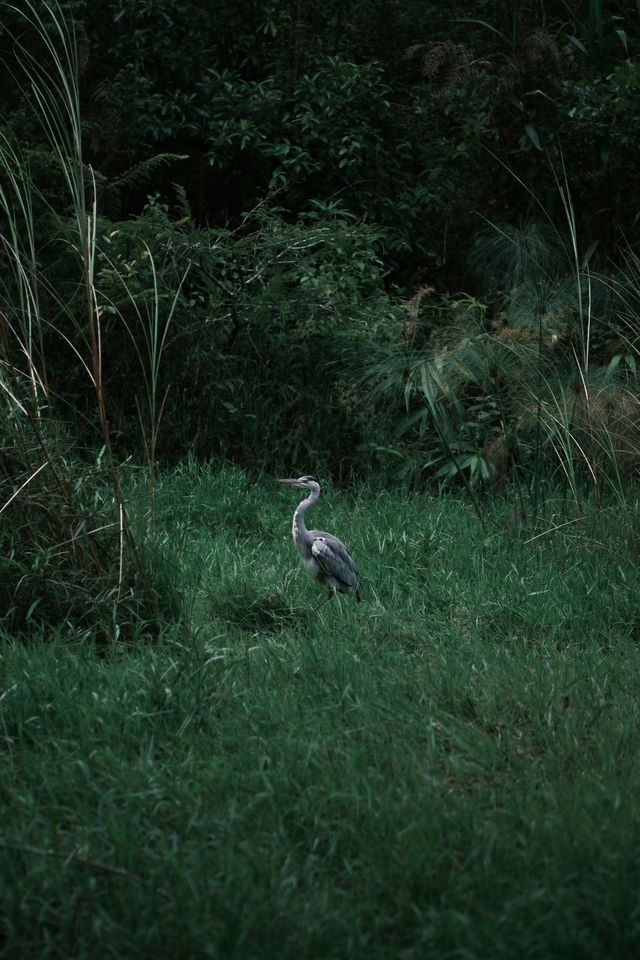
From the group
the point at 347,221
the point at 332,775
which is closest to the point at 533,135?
the point at 347,221

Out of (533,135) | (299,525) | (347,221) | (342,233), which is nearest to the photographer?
(299,525)

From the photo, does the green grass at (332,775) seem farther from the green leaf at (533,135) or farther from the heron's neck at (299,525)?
the green leaf at (533,135)

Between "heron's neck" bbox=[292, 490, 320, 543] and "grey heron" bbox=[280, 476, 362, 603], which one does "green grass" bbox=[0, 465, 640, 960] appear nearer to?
"grey heron" bbox=[280, 476, 362, 603]

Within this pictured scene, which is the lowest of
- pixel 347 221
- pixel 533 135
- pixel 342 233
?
pixel 347 221

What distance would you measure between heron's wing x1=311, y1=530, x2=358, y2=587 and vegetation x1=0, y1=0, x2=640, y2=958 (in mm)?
186

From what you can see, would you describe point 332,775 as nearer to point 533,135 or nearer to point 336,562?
point 336,562

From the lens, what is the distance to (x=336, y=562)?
17.4ft

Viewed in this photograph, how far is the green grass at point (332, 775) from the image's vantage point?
2559mm

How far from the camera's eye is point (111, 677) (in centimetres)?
381

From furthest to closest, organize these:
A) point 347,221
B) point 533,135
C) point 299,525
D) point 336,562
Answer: point 347,221
point 533,135
point 299,525
point 336,562

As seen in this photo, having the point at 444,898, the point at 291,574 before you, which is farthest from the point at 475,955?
the point at 291,574

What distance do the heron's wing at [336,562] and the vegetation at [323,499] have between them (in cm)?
19

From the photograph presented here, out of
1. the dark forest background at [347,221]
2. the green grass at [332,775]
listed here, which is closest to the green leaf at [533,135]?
the dark forest background at [347,221]

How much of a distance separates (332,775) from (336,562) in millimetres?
2135
